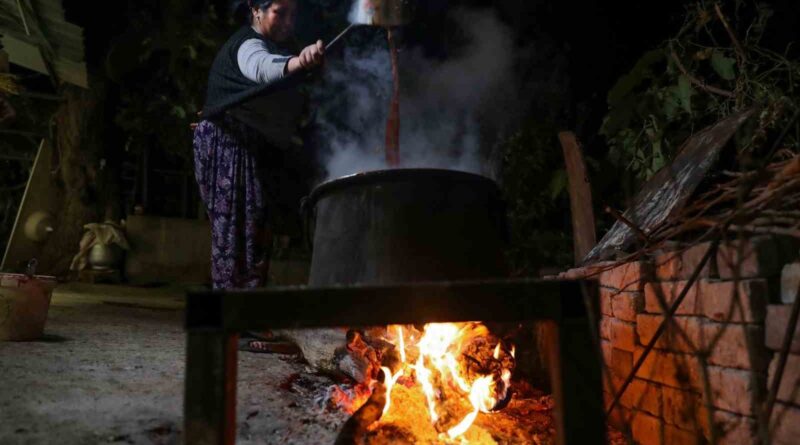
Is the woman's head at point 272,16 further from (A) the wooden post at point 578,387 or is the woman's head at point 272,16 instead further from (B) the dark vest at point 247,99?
(A) the wooden post at point 578,387

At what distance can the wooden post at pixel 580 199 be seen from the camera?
4.42 m

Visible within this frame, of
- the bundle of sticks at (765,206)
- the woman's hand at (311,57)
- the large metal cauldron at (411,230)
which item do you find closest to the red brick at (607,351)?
the large metal cauldron at (411,230)

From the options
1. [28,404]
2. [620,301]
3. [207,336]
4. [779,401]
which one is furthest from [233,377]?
[620,301]

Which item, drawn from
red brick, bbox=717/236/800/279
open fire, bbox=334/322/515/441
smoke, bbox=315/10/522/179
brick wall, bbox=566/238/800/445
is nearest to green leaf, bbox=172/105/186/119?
smoke, bbox=315/10/522/179

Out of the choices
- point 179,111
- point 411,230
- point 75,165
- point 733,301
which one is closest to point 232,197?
point 411,230

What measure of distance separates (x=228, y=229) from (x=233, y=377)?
2.48 meters

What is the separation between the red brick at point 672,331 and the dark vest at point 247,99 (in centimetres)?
255

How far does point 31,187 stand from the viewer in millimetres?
8984

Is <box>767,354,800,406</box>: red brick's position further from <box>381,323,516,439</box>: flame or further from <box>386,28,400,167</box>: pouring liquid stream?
<box>386,28,400,167</box>: pouring liquid stream

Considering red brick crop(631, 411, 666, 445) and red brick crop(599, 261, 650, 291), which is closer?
red brick crop(631, 411, 666, 445)

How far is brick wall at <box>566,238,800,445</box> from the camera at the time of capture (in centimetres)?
182

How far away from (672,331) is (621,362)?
0.73m

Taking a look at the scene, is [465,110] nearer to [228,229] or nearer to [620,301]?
[228,229]

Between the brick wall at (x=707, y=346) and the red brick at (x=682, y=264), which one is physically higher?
the red brick at (x=682, y=264)
